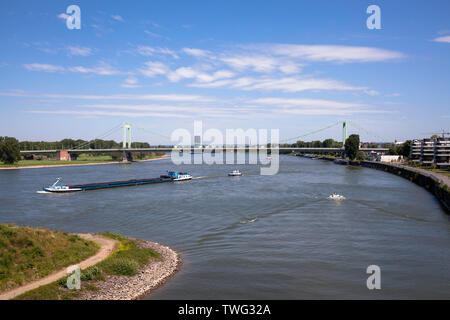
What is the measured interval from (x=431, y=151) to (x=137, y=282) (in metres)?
81.0

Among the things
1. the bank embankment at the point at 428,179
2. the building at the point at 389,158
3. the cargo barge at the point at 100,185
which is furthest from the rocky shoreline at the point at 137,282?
the building at the point at 389,158

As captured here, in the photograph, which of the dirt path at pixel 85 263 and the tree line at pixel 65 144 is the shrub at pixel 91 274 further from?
the tree line at pixel 65 144

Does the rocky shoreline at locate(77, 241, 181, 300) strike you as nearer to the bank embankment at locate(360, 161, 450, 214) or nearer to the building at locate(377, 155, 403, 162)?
the bank embankment at locate(360, 161, 450, 214)

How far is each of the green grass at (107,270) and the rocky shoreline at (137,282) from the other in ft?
0.63

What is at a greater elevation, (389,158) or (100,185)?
(389,158)

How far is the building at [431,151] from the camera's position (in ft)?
237

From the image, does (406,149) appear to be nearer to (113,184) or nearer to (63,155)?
(113,184)

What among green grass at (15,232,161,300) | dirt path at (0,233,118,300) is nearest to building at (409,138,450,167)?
green grass at (15,232,161,300)

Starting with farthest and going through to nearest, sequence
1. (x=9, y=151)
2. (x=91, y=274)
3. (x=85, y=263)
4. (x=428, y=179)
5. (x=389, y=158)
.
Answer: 1. (x=389, y=158)
2. (x=9, y=151)
3. (x=428, y=179)
4. (x=85, y=263)
5. (x=91, y=274)

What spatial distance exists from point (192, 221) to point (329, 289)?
13158 mm

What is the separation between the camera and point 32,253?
12.5 m

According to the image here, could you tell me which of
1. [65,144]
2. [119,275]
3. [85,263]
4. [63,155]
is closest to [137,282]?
[119,275]

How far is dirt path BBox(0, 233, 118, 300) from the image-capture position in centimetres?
1036
